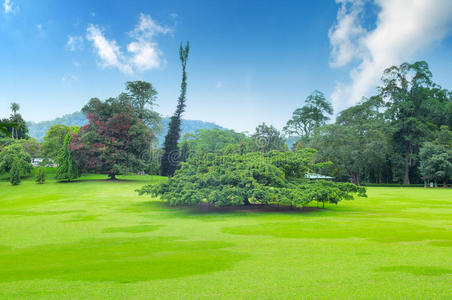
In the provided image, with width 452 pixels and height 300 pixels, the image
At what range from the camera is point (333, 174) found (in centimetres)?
4619

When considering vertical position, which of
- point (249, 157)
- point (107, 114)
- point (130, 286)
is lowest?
point (130, 286)

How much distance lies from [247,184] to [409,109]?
41.1 meters

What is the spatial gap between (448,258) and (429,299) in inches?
94.6

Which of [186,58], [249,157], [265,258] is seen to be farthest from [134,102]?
[265,258]

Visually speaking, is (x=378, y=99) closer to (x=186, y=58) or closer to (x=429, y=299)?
(x=186, y=58)

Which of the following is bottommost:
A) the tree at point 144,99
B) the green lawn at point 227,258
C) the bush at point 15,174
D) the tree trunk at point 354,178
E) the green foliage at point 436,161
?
the green lawn at point 227,258

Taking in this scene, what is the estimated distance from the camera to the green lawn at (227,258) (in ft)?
13.6

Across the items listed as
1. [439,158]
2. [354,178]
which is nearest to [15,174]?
[354,178]

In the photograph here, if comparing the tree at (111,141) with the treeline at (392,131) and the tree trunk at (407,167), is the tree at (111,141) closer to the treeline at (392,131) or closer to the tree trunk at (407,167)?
the treeline at (392,131)

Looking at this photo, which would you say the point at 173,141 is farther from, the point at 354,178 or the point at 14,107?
the point at 14,107

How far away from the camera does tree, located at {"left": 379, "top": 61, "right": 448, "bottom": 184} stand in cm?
4388

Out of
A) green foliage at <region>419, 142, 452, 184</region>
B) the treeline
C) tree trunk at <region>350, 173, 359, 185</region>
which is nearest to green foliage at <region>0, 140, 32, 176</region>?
the treeline

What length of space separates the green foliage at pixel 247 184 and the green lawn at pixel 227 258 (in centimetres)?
142

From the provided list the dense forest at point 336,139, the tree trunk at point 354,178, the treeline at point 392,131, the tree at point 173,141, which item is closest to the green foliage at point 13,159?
the dense forest at point 336,139
